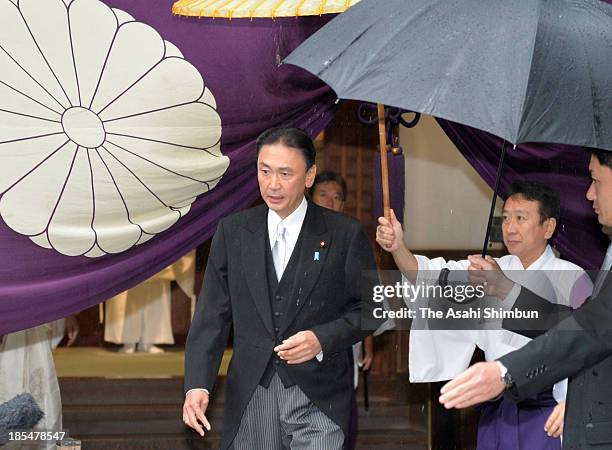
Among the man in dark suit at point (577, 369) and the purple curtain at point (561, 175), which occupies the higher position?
the purple curtain at point (561, 175)

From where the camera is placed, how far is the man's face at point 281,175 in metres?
4.78

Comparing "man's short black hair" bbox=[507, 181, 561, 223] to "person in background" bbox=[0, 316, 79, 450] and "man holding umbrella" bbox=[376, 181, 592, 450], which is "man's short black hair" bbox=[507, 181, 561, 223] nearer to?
"man holding umbrella" bbox=[376, 181, 592, 450]

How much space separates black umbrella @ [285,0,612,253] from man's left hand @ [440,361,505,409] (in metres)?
0.80

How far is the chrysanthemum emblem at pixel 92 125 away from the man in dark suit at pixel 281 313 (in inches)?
37.2

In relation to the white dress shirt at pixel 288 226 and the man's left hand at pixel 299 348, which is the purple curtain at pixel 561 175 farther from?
the man's left hand at pixel 299 348

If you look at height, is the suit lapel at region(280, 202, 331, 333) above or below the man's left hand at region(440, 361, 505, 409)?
above

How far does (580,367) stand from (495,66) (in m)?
1.10

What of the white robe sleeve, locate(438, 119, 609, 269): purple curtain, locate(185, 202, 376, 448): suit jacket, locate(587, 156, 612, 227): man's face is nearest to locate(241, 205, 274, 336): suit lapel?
locate(185, 202, 376, 448): suit jacket

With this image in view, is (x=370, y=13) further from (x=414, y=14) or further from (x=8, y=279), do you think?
(x=8, y=279)

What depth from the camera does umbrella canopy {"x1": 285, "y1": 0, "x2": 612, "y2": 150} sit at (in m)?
3.88

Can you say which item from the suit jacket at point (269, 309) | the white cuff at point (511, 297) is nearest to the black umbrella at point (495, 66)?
the suit jacket at point (269, 309)

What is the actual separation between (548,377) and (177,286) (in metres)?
7.86

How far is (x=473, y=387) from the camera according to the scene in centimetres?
337

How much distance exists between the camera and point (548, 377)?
3.62m
